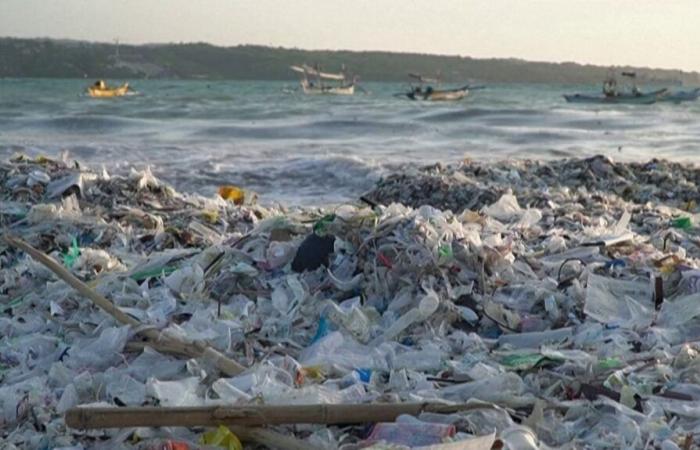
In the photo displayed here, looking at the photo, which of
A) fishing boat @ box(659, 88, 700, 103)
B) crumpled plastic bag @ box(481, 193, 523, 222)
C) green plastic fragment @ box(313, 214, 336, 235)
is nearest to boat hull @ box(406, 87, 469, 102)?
fishing boat @ box(659, 88, 700, 103)

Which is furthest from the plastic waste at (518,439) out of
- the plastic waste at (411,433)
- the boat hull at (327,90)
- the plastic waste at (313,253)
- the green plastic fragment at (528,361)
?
the boat hull at (327,90)

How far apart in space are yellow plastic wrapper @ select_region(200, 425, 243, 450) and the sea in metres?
8.66

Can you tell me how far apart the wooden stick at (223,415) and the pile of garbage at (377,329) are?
57 millimetres

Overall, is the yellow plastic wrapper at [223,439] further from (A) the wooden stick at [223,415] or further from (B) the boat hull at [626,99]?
(B) the boat hull at [626,99]

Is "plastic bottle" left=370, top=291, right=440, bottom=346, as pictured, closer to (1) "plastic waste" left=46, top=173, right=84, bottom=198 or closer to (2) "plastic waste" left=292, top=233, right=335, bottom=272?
(2) "plastic waste" left=292, top=233, right=335, bottom=272

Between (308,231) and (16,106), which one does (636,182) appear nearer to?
(308,231)

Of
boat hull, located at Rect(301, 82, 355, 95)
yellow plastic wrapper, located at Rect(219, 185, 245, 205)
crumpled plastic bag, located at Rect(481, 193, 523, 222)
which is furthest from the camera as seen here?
boat hull, located at Rect(301, 82, 355, 95)

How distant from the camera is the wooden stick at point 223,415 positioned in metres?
3.03

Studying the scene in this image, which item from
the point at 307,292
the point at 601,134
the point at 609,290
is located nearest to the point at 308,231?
the point at 307,292

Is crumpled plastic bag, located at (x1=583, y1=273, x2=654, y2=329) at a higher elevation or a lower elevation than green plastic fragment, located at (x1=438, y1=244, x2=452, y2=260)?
lower

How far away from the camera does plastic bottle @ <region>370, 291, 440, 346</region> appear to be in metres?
4.36

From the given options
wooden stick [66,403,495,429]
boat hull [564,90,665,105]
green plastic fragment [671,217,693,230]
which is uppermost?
wooden stick [66,403,495,429]

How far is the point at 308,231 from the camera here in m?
5.71

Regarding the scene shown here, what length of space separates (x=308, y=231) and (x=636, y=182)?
7.44 m
